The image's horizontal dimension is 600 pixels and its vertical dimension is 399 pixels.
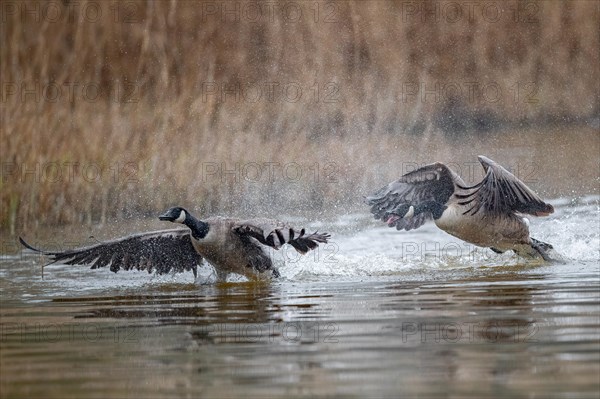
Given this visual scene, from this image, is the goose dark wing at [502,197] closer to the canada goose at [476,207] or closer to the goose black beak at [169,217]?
the canada goose at [476,207]

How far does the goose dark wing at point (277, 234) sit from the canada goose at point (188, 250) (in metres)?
0.02

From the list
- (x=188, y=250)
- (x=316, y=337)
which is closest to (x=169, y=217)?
(x=188, y=250)

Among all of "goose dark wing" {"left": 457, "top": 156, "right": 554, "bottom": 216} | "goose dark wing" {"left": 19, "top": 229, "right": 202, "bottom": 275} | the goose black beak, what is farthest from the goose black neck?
"goose dark wing" {"left": 457, "top": 156, "right": 554, "bottom": 216}

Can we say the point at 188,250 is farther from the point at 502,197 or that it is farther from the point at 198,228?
the point at 502,197

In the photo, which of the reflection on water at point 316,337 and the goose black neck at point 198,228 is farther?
the goose black neck at point 198,228

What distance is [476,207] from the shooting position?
12961 millimetres

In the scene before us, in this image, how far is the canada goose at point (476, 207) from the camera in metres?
12.8

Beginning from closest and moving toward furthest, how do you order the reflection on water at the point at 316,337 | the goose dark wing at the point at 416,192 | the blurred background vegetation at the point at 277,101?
the reflection on water at the point at 316,337 < the goose dark wing at the point at 416,192 < the blurred background vegetation at the point at 277,101

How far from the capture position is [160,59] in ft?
67.6

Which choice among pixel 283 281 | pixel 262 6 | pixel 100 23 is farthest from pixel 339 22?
pixel 283 281

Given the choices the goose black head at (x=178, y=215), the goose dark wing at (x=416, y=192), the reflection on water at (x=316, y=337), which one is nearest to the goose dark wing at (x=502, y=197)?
the goose dark wing at (x=416, y=192)

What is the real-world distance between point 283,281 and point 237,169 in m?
7.51

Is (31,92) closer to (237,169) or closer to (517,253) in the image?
(237,169)

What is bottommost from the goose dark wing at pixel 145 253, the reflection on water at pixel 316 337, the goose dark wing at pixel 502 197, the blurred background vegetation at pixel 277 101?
the reflection on water at pixel 316 337
